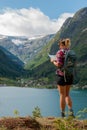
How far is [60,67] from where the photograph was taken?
1274cm

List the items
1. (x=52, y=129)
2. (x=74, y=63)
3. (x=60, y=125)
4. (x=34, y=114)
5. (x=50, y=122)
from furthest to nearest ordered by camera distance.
Answer: (x=34, y=114) < (x=74, y=63) < (x=50, y=122) < (x=52, y=129) < (x=60, y=125)

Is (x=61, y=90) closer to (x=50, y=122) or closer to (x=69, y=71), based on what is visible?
(x=69, y=71)

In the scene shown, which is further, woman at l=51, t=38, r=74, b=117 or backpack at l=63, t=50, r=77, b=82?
woman at l=51, t=38, r=74, b=117

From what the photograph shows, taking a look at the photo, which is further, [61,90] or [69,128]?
[61,90]

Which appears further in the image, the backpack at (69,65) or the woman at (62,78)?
the woman at (62,78)

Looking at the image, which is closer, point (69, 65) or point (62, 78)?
point (69, 65)

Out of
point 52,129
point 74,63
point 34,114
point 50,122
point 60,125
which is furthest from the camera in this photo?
point 34,114

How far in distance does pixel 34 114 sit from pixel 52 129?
11.6 ft

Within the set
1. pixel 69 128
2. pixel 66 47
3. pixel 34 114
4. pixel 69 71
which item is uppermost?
pixel 66 47

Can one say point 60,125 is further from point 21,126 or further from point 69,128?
point 21,126

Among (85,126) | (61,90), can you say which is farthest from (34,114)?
(85,126)

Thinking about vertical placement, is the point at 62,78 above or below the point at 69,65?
below

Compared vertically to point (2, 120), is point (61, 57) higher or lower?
Result: higher

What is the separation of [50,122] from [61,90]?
201 centimetres
